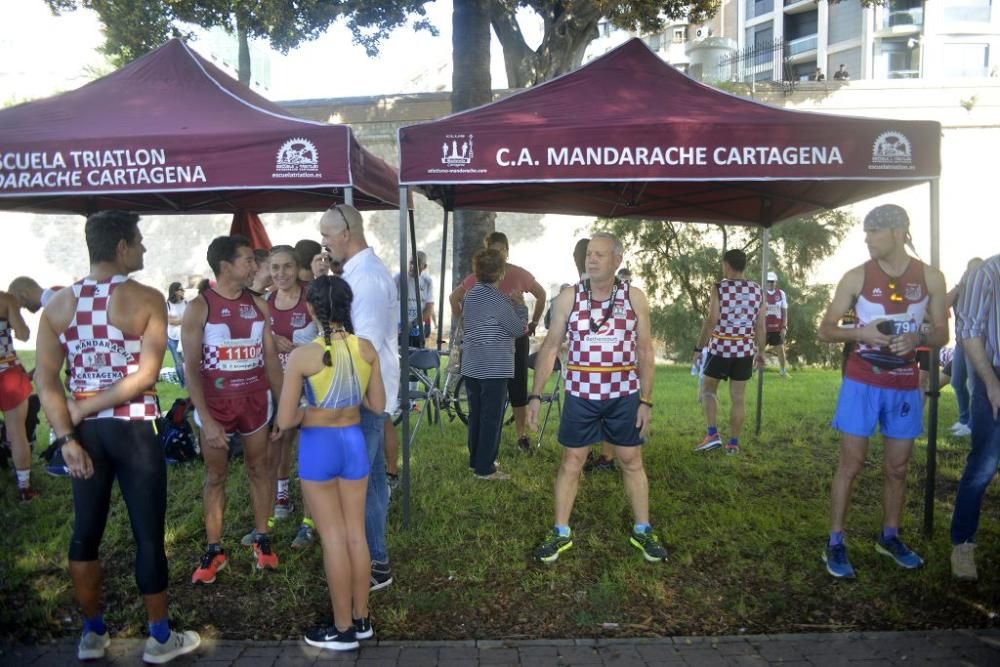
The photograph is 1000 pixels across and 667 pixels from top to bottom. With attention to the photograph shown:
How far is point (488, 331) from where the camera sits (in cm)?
539

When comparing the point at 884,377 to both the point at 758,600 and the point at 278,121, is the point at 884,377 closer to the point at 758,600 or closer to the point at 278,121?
the point at 758,600

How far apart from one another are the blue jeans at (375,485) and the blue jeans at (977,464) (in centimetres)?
302

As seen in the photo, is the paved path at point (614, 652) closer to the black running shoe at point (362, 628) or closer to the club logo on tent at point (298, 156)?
the black running shoe at point (362, 628)

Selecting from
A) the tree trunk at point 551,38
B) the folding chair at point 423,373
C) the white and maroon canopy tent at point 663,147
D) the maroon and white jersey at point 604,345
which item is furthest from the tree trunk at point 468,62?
the maroon and white jersey at point 604,345

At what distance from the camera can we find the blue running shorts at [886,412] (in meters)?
3.74

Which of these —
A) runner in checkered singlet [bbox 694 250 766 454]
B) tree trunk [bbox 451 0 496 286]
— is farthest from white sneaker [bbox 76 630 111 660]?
tree trunk [bbox 451 0 496 286]

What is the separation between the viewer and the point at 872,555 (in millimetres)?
4074

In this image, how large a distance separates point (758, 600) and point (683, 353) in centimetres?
1227

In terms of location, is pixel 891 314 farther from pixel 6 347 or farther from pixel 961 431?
pixel 6 347

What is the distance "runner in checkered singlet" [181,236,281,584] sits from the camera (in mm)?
3586

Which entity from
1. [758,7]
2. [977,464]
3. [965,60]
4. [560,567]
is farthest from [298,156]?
[758,7]

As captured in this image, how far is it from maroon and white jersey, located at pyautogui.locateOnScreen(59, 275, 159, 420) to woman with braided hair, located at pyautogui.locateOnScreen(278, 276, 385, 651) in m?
0.66

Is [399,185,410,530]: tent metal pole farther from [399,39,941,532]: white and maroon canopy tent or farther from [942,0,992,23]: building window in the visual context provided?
[942,0,992,23]: building window

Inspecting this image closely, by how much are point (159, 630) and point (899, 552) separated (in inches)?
148
